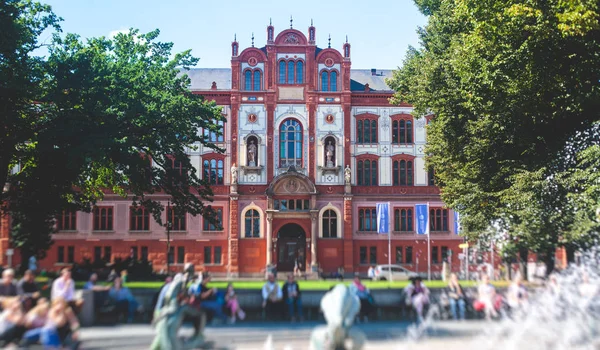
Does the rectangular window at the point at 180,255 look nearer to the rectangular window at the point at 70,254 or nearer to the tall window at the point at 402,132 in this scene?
the rectangular window at the point at 70,254

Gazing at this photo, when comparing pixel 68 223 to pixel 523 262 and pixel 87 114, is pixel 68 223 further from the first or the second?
pixel 523 262

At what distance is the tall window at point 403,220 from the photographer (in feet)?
180

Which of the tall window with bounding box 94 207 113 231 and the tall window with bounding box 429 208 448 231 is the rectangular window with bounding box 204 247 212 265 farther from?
the tall window with bounding box 429 208 448 231

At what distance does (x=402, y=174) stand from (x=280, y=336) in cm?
3845

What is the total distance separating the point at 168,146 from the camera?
3406 cm

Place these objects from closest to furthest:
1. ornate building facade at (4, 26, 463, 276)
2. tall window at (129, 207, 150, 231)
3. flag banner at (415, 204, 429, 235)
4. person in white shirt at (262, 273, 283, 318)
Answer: person in white shirt at (262, 273, 283, 318)
flag banner at (415, 204, 429, 235)
ornate building facade at (4, 26, 463, 276)
tall window at (129, 207, 150, 231)

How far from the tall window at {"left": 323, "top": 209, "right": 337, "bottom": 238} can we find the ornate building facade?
0.09 metres

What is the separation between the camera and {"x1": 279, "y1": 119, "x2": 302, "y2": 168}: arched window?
5434cm

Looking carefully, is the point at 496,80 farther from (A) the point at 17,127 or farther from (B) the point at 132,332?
(A) the point at 17,127

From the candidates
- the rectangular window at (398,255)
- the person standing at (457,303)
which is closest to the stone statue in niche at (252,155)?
the rectangular window at (398,255)

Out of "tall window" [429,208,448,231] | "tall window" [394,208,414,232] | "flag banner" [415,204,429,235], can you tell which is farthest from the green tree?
"tall window" [429,208,448,231]

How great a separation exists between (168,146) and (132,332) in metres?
16.9

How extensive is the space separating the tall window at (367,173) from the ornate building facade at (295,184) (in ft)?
0.28

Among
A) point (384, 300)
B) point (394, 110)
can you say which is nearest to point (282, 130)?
point (394, 110)
